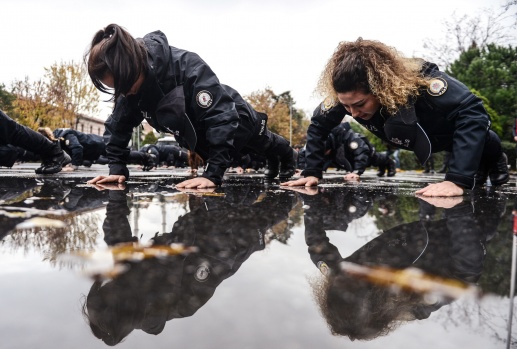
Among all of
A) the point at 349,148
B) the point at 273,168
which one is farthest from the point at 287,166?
the point at 349,148

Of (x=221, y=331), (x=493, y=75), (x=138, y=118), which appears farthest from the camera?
(x=493, y=75)

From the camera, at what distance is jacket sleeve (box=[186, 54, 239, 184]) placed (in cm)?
273

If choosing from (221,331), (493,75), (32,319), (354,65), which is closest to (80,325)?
(32,319)

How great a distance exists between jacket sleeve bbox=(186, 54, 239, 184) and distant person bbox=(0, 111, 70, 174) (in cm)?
291

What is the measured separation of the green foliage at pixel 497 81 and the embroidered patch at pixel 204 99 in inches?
851

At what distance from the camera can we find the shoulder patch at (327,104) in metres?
2.96

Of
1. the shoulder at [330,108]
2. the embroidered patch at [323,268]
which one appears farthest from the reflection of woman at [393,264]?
the shoulder at [330,108]

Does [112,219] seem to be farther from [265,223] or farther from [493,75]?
[493,75]

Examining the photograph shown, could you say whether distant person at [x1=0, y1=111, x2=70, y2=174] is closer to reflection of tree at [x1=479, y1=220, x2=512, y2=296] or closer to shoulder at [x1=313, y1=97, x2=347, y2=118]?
shoulder at [x1=313, y1=97, x2=347, y2=118]

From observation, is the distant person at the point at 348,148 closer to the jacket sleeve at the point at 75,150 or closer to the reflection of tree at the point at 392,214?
the reflection of tree at the point at 392,214

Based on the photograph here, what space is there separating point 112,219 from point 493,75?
24662 mm

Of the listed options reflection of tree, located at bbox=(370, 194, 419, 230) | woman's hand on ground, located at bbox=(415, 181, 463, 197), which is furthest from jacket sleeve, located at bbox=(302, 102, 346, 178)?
reflection of tree, located at bbox=(370, 194, 419, 230)

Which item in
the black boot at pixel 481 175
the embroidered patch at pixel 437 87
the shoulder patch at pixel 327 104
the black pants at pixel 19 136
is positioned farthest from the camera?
the black pants at pixel 19 136

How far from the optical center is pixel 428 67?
99.2 inches
